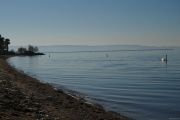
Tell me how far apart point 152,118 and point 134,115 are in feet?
4.28

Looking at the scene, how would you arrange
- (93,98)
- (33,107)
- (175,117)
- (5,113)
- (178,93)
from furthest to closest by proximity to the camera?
(178,93) < (93,98) < (175,117) < (33,107) < (5,113)

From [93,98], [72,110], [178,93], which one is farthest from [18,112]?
[178,93]

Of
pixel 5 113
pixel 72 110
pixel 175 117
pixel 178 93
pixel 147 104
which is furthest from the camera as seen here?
pixel 178 93

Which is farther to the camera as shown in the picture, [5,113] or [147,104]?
[147,104]

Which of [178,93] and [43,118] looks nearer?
[43,118]

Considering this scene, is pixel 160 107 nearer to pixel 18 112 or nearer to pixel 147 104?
pixel 147 104

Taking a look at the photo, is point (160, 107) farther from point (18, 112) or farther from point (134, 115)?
point (18, 112)

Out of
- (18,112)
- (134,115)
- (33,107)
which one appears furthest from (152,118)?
(18,112)

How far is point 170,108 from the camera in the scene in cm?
2483

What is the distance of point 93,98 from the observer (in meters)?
31.1

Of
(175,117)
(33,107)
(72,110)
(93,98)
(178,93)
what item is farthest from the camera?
(178,93)

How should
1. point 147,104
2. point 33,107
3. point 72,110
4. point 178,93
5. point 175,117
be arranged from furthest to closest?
point 178,93, point 147,104, point 175,117, point 72,110, point 33,107

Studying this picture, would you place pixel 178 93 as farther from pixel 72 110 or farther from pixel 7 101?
pixel 7 101

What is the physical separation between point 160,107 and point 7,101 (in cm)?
1135
